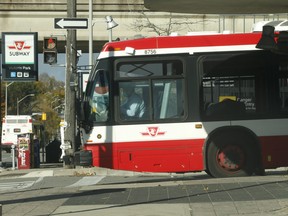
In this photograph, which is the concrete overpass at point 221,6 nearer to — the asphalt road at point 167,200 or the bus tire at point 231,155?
the bus tire at point 231,155

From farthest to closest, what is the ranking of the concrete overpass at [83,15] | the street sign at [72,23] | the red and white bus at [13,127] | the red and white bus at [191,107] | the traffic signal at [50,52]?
the red and white bus at [13,127] < the concrete overpass at [83,15] < the traffic signal at [50,52] < the street sign at [72,23] < the red and white bus at [191,107]

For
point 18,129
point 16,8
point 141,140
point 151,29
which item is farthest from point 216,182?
point 18,129

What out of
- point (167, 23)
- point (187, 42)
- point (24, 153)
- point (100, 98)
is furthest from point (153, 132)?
point (167, 23)

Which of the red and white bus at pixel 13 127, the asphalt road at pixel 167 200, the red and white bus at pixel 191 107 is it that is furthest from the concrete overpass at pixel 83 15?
the asphalt road at pixel 167 200

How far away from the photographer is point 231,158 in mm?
13617

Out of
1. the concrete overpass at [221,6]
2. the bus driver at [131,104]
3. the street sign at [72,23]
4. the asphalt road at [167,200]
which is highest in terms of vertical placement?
the street sign at [72,23]

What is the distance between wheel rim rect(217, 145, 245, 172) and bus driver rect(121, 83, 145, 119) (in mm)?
2192

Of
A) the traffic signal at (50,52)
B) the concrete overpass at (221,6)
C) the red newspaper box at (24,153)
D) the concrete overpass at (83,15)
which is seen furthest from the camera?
the concrete overpass at (83,15)

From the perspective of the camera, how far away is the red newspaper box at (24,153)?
24922 millimetres

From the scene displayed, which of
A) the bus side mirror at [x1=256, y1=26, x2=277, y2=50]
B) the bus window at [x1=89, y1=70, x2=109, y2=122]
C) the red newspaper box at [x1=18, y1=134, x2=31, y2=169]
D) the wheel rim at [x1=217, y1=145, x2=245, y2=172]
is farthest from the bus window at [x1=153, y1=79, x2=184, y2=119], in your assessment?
the red newspaper box at [x1=18, y1=134, x2=31, y2=169]

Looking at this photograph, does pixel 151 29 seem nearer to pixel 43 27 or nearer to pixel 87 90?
pixel 43 27

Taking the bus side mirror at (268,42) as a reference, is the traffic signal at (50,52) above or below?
above

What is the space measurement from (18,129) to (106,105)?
93.1ft

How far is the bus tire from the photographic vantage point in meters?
13.4
